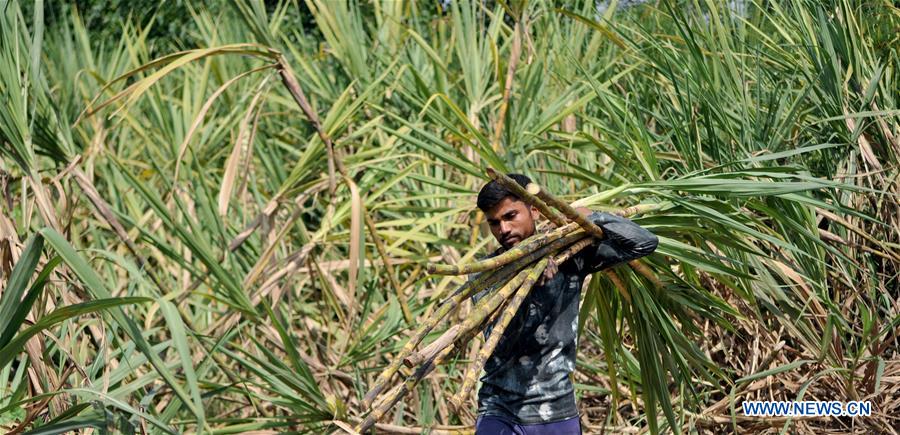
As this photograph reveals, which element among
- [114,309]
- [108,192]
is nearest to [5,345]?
[114,309]

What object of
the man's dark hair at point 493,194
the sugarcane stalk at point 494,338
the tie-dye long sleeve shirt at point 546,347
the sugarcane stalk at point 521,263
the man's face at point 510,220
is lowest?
the tie-dye long sleeve shirt at point 546,347

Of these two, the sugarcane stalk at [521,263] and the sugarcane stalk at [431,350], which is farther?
the sugarcane stalk at [521,263]

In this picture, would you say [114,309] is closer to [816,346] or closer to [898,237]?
[816,346]

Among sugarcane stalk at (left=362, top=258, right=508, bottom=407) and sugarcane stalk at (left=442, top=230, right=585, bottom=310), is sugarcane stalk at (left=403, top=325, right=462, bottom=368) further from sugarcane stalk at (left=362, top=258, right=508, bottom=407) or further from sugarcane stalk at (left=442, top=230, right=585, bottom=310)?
sugarcane stalk at (left=442, top=230, right=585, bottom=310)

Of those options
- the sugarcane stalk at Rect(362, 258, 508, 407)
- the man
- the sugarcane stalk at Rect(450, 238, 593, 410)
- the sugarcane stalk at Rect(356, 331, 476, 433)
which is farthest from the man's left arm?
the sugarcane stalk at Rect(356, 331, 476, 433)

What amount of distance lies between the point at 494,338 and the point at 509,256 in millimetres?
182

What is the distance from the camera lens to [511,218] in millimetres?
2484

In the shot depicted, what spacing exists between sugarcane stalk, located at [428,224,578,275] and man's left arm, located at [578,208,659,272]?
8cm

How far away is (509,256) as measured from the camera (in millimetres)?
2252

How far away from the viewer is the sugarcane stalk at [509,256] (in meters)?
2.07

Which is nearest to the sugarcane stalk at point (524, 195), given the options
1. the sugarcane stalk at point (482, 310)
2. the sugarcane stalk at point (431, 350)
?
the sugarcane stalk at point (482, 310)

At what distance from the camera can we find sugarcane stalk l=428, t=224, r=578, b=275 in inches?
81.5

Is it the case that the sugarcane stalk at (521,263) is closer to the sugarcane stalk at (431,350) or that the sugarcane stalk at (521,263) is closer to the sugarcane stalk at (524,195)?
the sugarcane stalk at (524,195)

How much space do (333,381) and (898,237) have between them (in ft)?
6.31
